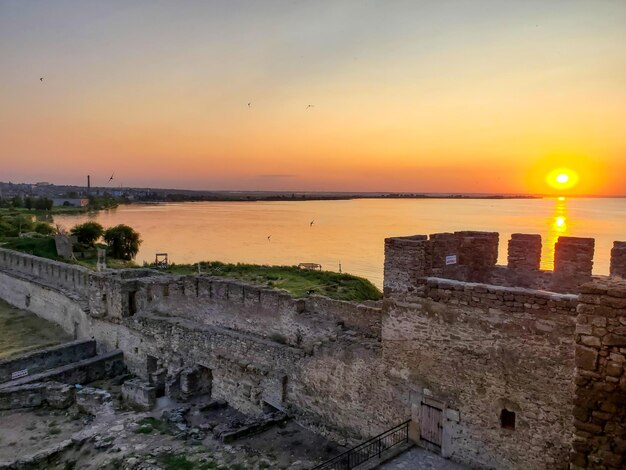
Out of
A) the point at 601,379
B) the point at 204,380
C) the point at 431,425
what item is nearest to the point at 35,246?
the point at 204,380

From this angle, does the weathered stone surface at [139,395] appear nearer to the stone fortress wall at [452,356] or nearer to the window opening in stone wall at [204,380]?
the stone fortress wall at [452,356]

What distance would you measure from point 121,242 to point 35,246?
11.1 m

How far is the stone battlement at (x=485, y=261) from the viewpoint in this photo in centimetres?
904

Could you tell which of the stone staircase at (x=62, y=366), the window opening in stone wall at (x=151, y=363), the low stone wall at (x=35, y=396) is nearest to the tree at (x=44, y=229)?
the stone staircase at (x=62, y=366)

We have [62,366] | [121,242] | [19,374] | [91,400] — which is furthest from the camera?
[121,242]

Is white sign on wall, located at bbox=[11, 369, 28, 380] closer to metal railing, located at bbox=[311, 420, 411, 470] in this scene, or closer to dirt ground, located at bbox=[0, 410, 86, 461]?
dirt ground, located at bbox=[0, 410, 86, 461]

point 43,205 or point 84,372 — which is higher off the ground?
point 43,205

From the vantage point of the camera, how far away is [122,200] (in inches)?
7480

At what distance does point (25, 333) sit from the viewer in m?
21.2

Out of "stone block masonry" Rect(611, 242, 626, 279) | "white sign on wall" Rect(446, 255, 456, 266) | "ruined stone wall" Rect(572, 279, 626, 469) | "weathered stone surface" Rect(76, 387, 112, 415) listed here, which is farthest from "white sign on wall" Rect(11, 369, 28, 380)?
"stone block masonry" Rect(611, 242, 626, 279)

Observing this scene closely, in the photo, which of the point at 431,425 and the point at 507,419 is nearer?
the point at 507,419

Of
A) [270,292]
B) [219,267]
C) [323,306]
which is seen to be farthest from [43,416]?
[219,267]

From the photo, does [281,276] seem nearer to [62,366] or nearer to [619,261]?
[62,366]

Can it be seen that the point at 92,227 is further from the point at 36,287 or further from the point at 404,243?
the point at 404,243
